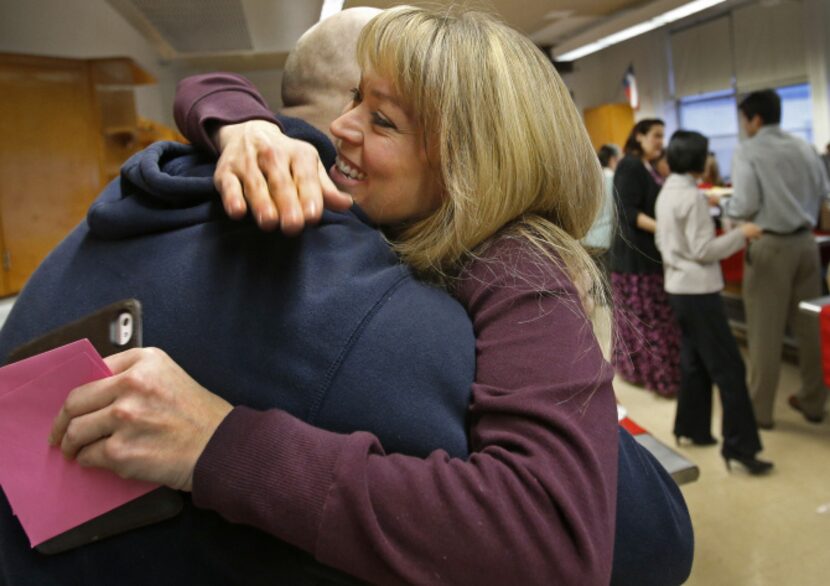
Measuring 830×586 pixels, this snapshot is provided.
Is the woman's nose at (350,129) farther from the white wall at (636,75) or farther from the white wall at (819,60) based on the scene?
the white wall at (636,75)

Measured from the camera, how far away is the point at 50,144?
3.41 m

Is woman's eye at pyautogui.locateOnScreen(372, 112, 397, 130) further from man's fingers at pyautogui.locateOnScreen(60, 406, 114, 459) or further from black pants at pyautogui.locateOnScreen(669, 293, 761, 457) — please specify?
black pants at pyautogui.locateOnScreen(669, 293, 761, 457)

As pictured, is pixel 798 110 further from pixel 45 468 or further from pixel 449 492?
pixel 45 468

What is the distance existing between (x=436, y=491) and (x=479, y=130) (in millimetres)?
476

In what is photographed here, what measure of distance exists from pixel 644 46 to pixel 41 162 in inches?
381

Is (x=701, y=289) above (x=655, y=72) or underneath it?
underneath

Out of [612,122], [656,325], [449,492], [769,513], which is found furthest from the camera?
[612,122]

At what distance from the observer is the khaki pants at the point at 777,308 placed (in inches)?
155

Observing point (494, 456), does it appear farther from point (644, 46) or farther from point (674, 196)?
point (644, 46)

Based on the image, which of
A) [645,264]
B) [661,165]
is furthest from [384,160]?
[661,165]

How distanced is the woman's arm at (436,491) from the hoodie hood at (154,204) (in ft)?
0.65

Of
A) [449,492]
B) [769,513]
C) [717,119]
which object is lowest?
[769,513]

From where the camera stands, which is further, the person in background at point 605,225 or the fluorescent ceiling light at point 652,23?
the fluorescent ceiling light at point 652,23

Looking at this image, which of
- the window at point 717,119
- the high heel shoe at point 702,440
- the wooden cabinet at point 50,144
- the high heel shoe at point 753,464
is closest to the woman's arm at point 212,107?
the wooden cabinet at point 50,144
